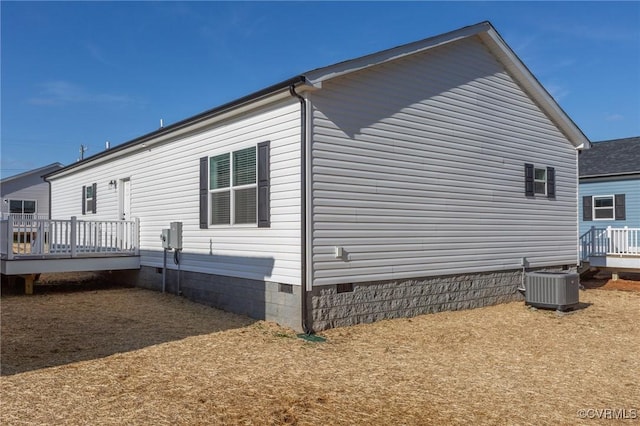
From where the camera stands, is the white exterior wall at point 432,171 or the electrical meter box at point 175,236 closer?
the white exterior wall at point 432,171

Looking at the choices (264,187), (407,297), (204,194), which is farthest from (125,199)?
(407,297)

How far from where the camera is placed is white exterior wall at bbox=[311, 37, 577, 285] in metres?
8.33

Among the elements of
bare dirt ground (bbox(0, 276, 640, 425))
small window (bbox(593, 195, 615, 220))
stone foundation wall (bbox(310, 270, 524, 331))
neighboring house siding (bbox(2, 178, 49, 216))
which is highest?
neighboring house siding (bbox(2, 178, 49, 216))

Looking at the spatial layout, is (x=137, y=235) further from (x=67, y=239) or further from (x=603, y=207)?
(x=603, y=207)

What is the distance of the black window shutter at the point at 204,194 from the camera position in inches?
396

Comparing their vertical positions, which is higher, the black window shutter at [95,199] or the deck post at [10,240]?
the black window shutter at [95,199]

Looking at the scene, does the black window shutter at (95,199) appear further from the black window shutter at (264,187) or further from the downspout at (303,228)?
the downspout at (303,228)

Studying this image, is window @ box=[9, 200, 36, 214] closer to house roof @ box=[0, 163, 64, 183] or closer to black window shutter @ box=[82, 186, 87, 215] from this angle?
house roof @ box=[0, 163, 64, 183]

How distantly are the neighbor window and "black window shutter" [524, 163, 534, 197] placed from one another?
683 centimetres

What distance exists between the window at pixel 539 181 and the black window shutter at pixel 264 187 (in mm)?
6765

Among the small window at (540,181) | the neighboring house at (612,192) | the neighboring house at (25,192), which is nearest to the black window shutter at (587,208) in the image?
the neighboring house at (612,192)

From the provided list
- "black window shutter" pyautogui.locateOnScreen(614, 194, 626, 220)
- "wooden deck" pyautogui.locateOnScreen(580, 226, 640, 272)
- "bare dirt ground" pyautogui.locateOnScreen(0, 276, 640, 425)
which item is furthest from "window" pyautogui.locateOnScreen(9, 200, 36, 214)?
"black window shutter" pyautogui.locateOnScreen(614, 194, 626, 220)

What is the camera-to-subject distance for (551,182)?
507 inches

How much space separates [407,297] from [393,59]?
430 cm
